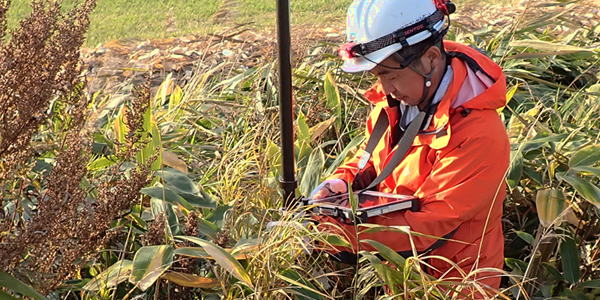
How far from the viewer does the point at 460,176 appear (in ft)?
5.92

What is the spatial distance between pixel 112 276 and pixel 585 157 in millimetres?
1336

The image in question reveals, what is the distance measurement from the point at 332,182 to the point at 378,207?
0.31m

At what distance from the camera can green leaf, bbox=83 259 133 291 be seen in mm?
1691

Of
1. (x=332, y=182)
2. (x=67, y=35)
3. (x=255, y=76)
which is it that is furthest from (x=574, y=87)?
(x=67, y=35)

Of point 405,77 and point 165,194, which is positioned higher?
point 405,77

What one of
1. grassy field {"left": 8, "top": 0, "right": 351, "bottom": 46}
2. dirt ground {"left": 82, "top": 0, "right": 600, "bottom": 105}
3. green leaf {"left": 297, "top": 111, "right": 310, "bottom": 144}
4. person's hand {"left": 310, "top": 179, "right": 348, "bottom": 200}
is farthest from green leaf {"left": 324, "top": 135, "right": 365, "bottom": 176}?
grassy field {"left": 8, "top": 0, "right": 351, "bottom": 46}

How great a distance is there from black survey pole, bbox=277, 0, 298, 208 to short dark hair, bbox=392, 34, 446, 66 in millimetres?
287

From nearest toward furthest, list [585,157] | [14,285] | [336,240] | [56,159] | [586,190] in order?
[14,285] → [56,159] → [336,240] → [586,190] → [585,157]

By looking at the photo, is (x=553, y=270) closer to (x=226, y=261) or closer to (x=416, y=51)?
(x=416, y=51)

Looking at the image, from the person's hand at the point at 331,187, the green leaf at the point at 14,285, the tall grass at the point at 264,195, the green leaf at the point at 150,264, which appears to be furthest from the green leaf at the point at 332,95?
the green leaf at the point at 14,285

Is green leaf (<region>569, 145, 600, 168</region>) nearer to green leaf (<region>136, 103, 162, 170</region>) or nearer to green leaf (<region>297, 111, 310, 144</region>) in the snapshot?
green leaf (<region>297, 111, 310, 144</region>)

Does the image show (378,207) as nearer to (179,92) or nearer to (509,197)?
(509,197)

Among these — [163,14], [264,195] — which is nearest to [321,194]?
[264,195]

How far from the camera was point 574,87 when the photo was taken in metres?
3.32
